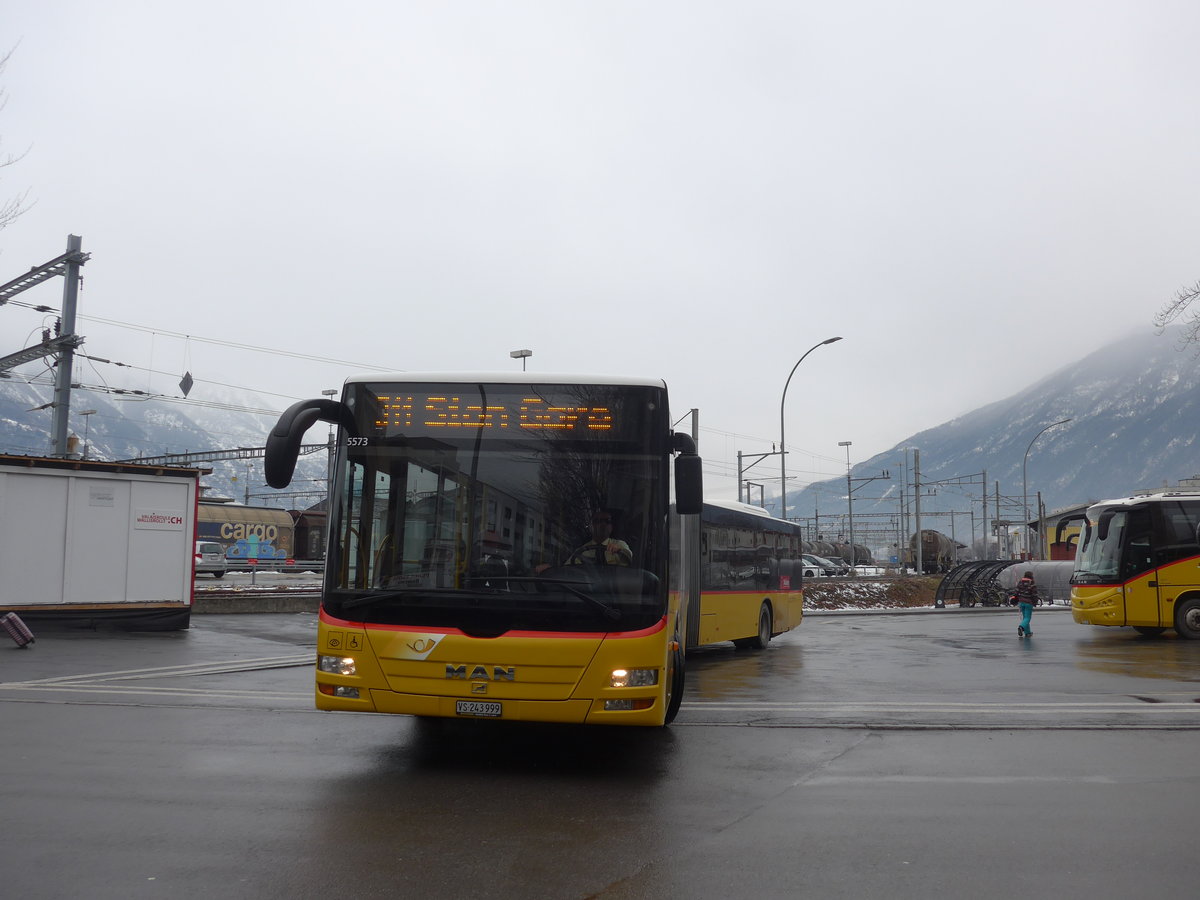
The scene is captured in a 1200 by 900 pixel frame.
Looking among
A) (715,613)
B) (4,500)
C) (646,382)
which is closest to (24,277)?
(4,500)

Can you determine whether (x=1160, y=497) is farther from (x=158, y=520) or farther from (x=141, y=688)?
(x=158, y=520)

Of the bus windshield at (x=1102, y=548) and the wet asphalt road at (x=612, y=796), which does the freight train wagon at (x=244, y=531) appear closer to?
the bus windshield at (x=1102, y=548)

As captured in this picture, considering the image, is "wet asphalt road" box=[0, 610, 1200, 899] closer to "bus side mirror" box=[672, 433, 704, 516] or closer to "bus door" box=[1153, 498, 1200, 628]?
"bus side mirror" box=[672, 433, 704, 516]

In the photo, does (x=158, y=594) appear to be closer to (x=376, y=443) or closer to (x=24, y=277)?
(x=24, y=277)

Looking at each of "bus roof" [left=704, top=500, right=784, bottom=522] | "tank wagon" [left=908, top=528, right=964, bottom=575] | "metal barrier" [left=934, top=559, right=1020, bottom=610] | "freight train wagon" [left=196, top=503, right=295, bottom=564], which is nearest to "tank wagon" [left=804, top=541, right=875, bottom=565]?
"tank wagon" [left=908, top=528, right=964, bottom=575]

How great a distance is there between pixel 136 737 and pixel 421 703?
3065 mm

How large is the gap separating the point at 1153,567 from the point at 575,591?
17.7 metres

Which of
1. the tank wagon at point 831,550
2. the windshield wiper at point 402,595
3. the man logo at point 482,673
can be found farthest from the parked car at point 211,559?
the tank wagon at point 831,550

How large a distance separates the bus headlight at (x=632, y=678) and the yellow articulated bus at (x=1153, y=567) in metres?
17.0

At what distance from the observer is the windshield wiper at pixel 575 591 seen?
753 cm

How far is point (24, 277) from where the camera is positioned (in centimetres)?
2775

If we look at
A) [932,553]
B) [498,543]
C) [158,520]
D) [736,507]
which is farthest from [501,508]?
[932,553]

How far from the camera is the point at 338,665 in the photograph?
777 cm

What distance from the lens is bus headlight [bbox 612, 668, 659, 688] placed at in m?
7.48
